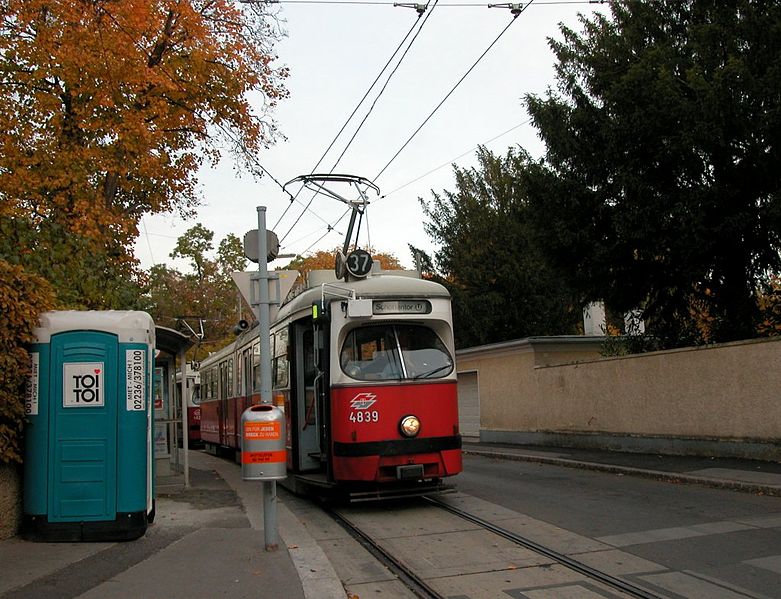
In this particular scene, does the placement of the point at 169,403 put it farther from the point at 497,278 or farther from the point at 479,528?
the point at 497,278

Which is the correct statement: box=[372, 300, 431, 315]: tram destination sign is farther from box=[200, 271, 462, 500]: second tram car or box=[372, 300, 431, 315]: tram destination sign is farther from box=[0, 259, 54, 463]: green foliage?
box=[0, 259, 54, 463]: green foliage

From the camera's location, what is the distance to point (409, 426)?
10.4m

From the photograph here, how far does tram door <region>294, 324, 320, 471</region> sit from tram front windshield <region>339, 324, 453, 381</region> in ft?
4.22

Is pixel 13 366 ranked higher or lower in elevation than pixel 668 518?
higher

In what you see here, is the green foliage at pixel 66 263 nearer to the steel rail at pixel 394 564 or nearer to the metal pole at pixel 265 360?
the metal pole at pixel 265 360

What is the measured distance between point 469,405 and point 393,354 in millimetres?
16014

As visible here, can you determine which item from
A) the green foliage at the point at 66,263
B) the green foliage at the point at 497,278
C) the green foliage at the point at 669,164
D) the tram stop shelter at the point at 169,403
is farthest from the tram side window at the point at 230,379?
the green foliage at the point at 497,278

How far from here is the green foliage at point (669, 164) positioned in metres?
13.6

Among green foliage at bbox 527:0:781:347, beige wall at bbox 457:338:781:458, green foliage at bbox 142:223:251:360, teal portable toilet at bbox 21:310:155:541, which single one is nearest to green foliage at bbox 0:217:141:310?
teal portable toilet at bbox 21:310:155:541

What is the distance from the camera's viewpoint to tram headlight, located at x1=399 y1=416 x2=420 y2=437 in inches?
407

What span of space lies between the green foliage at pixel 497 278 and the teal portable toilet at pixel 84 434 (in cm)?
2413

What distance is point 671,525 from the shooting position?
8.86 meters

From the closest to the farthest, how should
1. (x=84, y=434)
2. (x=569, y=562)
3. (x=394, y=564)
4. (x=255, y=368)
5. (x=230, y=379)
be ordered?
(x=569, y=562) → (x=394, y=564) → (x=84, y=434) → (x=255, y=368) → (x=230, y=379)

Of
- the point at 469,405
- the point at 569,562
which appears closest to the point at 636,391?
the point at 469,405
